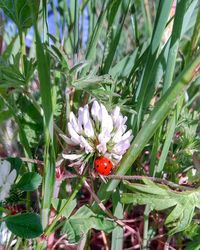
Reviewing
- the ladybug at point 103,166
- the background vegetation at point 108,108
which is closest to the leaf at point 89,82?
the background vegetation at point 108,108

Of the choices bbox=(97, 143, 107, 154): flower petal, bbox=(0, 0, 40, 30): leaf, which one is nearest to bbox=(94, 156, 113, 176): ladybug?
bbox=(97, 143, 107, 154): flower petal

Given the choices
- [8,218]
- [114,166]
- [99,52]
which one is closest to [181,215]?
[114,166]

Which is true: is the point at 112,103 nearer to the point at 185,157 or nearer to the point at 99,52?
the point at 185,157

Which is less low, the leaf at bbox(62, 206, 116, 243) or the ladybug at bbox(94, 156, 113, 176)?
the ladybug at bbox(94, 156, 113, 176)

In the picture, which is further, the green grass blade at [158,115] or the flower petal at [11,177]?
the flower petal at [11,177]

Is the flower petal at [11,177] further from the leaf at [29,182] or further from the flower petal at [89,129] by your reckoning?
the flower petal at [89,129]

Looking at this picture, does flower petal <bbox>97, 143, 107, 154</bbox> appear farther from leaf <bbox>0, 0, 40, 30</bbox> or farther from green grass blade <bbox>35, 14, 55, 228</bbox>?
leaf <bbox>0, 0, 40, 30</bbox>

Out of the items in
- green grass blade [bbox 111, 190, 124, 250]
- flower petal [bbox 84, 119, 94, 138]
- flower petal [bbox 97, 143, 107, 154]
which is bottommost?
green grass blade [bbox 111, 190, 124, 250]

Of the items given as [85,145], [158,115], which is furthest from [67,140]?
[158,115]
